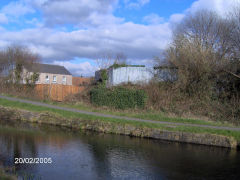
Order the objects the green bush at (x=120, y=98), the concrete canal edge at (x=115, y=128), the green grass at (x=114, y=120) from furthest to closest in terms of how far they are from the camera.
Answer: the green bush at (x=120, y=98)
the green grass at (x=114, y=120)
the concrete canal edge at (x=115, y=128)

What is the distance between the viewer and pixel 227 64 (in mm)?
22141

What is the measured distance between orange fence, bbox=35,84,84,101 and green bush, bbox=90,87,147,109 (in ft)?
15.4

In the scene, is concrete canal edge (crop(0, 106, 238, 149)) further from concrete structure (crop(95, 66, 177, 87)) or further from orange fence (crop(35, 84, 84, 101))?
concrete structure (crop(95, 66, 177, 87))

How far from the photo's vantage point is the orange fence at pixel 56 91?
1100 inches

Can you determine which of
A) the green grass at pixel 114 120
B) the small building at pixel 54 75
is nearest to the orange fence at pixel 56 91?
the green grass at pixel 114 120

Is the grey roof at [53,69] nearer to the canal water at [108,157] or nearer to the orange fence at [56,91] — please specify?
the orange fence at [56,91]

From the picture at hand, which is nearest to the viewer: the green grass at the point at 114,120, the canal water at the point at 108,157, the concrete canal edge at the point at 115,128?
the canal water at the point at 108,157

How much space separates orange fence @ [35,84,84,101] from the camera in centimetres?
2794

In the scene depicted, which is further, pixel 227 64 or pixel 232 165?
pixel 227 64

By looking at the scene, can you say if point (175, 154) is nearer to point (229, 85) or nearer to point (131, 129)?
point (131, 129)

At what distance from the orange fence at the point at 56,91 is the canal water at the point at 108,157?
12.6m

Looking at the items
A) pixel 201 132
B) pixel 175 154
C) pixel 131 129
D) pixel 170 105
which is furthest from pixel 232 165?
pixel 170 105

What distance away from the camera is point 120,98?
74.3ft

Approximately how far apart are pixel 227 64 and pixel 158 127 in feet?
34.1
